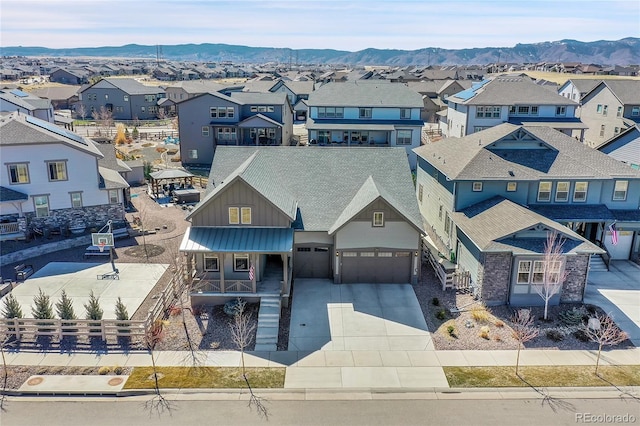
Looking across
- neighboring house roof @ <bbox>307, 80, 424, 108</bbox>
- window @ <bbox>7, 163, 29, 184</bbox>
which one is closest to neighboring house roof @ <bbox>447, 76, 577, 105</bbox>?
neighboring house roof @ <bbox>307, 80, 424, 108</bbox>

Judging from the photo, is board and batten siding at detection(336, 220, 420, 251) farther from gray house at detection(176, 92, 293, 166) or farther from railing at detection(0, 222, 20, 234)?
gray house at detection(176, 92, 293, 166)

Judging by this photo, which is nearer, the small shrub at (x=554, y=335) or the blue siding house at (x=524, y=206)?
the small shrub at (x=554, y=335)

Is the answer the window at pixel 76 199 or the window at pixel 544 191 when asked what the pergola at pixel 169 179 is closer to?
the window at pixel 76 199

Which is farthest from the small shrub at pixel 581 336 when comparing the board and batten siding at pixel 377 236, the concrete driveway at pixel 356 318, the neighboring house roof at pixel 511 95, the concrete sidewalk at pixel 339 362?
the neighboring house roof at pixel 511 95

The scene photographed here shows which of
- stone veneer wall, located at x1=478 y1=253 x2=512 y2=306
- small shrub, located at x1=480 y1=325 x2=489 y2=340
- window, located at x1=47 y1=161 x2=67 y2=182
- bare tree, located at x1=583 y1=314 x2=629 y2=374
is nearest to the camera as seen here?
bare tree, located at x1=583 y1=314 x2=629 y2=374

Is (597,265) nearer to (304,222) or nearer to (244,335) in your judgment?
(304,222)

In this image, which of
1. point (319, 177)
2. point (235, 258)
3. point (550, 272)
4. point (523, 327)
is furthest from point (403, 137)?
point (523, 327)

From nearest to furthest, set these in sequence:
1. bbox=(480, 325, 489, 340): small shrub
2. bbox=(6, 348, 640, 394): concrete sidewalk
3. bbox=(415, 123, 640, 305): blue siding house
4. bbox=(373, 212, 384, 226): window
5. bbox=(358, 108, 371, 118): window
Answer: bbox=(6, 348, 640, 394): concrete sidewalk, bbox=(480, 325, 489, 340): small shrub, bbox=(415, 123, 640, 305): blue siding house, bbox=(373, 212, 384, 226): window, bbox=(358, 108, 371, 118): window
